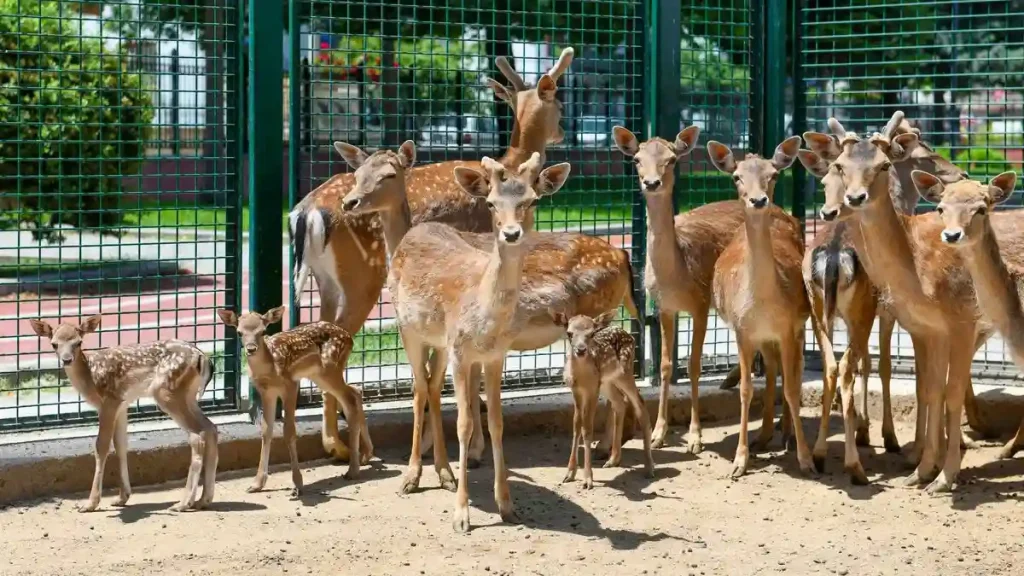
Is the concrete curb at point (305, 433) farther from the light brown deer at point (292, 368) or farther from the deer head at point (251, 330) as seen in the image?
the deer head at point (251, 330)

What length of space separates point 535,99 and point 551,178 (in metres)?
2.86

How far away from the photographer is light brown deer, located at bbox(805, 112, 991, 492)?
7.65 metres

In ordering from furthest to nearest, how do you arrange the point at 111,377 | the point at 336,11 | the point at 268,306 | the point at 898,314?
1. the point at 336,11
2. the point at 268,306
3. the point at 898,314
4. the point at 111,377

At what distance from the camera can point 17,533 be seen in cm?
698

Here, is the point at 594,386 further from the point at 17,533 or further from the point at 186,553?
the point at 17,533

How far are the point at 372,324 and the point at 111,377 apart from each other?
20.7ft

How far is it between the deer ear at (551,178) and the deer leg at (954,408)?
8.19 feet

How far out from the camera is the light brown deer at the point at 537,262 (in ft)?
26.4

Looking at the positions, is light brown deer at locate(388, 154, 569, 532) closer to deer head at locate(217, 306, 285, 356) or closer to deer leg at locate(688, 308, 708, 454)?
deer head at locate(217, 306, 285, 356)

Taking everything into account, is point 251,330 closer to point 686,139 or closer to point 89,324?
point 89,324

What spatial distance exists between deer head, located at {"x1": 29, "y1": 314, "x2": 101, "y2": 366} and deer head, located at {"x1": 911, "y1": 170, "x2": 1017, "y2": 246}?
4.45 metres

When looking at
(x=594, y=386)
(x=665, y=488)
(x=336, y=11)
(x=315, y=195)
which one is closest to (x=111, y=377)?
(x=315, y=195)

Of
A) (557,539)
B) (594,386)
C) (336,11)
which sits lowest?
(557,539)

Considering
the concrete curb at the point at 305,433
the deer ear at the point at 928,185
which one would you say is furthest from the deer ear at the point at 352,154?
the deer ear at the point at 928,185
